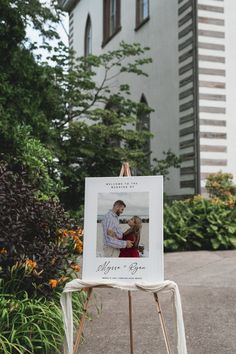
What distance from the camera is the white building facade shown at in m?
11.5

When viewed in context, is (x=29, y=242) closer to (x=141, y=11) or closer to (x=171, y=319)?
(x=171, y=319)

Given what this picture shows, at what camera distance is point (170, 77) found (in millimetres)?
13023

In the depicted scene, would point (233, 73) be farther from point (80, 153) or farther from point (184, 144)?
point (80, 153)

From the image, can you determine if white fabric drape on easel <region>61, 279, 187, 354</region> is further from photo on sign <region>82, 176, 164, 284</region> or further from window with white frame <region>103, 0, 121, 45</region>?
window with white frame <region>103, 0, 121, 45</region>

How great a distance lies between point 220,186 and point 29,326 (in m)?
7.57

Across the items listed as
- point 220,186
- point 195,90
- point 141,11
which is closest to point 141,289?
point 220,186

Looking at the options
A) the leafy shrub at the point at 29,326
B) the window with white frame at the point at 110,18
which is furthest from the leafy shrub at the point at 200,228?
the window with white frame at the point at 110,18

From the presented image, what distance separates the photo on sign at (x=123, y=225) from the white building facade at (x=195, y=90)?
25.6ft

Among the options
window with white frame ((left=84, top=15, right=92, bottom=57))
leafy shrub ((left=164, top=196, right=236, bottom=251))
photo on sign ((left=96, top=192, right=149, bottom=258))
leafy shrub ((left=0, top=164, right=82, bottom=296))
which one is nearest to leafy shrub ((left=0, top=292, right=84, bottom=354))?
leafy shrub ((left=0, top=164, right=82, bottom=296))

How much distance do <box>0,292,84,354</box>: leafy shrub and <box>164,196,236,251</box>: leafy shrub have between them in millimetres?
4821

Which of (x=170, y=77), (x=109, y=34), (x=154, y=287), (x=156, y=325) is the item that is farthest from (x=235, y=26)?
(x=154, y=287)

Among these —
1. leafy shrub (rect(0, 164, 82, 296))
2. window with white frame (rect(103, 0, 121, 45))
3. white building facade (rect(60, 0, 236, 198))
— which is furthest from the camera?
window with white frame (rect(103, 0, 121, 45))

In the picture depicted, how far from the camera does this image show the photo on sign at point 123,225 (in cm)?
366

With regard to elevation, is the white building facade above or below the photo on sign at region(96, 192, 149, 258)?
above
